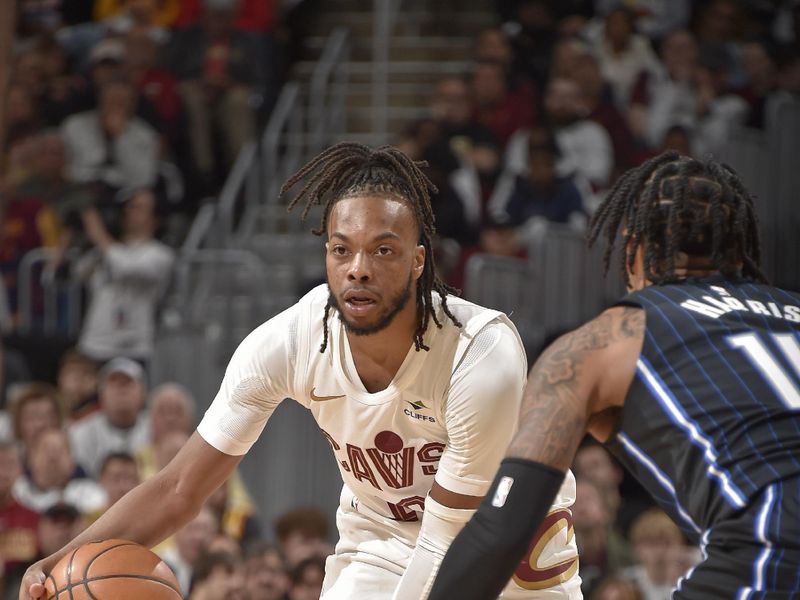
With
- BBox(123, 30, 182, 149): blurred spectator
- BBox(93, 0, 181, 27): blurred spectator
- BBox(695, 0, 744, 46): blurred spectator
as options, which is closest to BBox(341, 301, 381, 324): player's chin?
BBox(123, 30, 182, 149): blurred spectator

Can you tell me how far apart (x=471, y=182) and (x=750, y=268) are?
533cm

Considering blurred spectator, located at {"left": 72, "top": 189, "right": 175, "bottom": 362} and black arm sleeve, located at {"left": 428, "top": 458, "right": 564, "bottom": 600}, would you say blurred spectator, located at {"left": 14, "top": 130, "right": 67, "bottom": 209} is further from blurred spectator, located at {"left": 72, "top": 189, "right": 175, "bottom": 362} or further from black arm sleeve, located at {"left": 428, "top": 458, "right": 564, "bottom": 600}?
black arm sleeve, located at {"left": 428, "top": 458, "right": 564, "bottom": 600}

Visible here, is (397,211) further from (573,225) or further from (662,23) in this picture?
(662,23)

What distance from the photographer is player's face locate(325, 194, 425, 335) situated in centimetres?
316

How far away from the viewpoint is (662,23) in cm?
904

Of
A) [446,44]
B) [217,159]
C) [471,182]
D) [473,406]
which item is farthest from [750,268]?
[446,44]

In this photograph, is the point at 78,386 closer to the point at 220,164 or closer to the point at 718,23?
the point at 220,164

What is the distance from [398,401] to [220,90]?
606 centimetres

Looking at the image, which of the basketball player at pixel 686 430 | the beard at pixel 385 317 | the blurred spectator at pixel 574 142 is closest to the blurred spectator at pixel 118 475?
the blurred spectator at pixel 574 142

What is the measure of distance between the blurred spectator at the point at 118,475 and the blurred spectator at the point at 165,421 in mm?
160

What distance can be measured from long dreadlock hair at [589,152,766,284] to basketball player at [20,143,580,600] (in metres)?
0.68

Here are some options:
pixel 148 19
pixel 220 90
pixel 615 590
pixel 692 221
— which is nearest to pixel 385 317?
pixel 692 221

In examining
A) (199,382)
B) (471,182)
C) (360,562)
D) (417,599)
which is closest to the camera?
(417,599)

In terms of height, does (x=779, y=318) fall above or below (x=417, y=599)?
above
